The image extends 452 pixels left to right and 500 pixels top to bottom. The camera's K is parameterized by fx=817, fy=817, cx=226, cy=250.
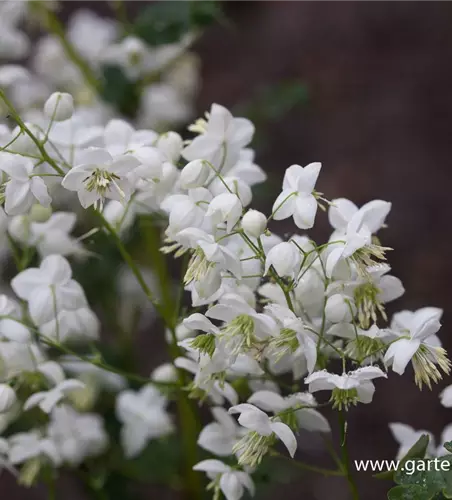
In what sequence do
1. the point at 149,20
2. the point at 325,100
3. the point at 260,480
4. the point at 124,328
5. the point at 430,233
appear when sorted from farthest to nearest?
the point at 325,100 < the point at 430,233 < the point at 124,328 < the point at 149,20 < the point at 260,480

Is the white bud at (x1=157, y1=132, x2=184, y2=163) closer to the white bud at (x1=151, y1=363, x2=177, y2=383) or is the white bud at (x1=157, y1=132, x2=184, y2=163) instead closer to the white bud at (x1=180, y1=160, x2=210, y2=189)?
the white bud at (x1=180, y1=160, x2=210, y2=189)

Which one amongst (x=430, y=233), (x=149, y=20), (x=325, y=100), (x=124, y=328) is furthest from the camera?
(x=325, y=100)

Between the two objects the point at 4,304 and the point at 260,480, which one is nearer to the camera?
the point at 4,304

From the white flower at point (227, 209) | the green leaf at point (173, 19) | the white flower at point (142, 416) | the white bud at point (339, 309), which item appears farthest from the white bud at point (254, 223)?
the green leaf at point (173, 19)

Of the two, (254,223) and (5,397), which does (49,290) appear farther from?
(254,223)

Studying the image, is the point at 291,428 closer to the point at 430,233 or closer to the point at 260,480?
the point at 260,480

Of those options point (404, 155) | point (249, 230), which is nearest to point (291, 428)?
point (249, 230)

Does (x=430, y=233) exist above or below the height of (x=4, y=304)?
below

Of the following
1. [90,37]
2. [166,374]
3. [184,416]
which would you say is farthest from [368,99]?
[166,374]
